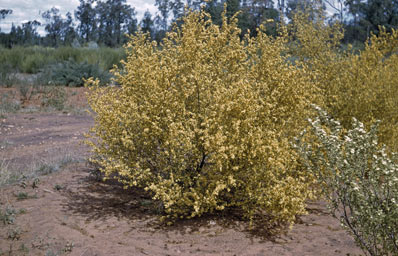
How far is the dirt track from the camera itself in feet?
12.3

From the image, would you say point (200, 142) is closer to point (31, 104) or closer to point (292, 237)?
point (292, 237)

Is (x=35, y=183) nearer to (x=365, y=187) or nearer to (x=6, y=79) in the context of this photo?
(x=365, y=187)

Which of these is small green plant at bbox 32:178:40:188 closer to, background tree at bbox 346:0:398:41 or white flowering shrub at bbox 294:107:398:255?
white flowering shrub at bbox 294:107:398:255

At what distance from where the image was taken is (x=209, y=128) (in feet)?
13.5

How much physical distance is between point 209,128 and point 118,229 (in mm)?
1406

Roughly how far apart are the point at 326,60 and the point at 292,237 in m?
5.26

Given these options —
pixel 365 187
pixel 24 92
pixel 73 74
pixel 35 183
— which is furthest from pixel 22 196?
pixel 73 74

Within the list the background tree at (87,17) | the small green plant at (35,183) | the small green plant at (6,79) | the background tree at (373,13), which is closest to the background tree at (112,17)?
the background tree at (87,17)

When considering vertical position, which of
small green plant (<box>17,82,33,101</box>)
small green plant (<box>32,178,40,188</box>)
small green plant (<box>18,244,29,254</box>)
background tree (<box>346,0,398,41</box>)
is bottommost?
small green plant (<box>18,244,29,254</box>)

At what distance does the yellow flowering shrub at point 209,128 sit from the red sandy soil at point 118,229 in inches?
8.6

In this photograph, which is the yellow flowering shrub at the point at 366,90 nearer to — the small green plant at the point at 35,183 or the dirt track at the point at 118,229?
the dirt track at the point at 118,229

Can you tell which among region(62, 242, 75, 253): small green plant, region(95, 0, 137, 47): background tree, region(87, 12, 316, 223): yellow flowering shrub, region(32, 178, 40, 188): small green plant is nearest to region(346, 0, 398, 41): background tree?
region(95, 0, 137, 47): background tree

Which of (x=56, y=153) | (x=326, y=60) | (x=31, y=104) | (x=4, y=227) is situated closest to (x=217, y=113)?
(x=4, y=227)

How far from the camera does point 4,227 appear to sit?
13.4ft
